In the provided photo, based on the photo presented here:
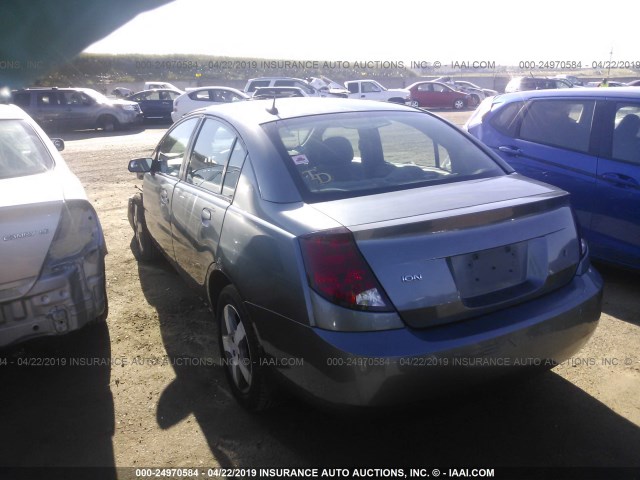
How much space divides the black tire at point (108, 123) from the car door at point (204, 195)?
56.0 feet

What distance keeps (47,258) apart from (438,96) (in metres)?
27.6

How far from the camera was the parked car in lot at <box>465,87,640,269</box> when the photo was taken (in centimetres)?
429

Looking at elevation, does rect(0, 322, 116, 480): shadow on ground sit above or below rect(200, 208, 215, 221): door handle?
below

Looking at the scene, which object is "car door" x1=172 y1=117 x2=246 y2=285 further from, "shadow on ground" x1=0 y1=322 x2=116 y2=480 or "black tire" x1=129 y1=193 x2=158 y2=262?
"black tire" x1=129 y1=193 x2=158 y2=262

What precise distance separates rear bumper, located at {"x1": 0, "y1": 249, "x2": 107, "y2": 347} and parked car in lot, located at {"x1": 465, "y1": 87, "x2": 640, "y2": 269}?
3723 millimetres

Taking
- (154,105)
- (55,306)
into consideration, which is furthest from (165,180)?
(154,105)

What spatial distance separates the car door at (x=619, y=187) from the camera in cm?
422

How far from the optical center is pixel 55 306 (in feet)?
10.3

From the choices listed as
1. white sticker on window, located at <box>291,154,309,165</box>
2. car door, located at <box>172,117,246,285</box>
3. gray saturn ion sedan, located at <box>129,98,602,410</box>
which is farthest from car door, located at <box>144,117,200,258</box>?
white sticker on window, located at <box>291,154,309,165</box>

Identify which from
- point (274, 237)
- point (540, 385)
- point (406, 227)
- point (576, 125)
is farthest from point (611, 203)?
point (274, 237)

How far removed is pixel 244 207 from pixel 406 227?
0.94 m

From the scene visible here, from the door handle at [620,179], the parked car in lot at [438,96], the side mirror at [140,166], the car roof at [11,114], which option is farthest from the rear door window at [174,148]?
the parked car in lot at [438,96]

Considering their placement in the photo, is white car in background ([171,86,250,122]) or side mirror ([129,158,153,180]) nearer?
side mirror ([129,158,153,180])

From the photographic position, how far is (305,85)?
2339cm
